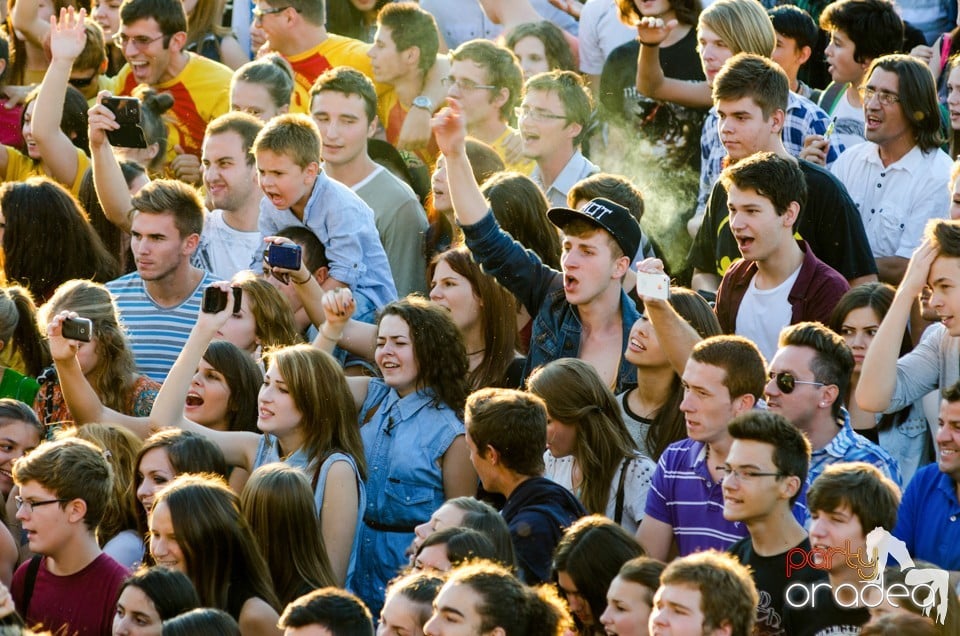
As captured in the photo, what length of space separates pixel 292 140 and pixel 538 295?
143 centimetres

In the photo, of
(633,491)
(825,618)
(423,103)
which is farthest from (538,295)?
(423,103)

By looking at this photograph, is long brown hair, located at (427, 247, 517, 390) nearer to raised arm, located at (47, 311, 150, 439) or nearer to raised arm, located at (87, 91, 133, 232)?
raised arm, located at (47, 311, 150, 439)

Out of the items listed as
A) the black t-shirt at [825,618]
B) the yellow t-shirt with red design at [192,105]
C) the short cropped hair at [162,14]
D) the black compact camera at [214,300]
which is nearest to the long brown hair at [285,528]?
Result: the black compact camera at [214,300]

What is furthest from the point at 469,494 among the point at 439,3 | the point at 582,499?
the point at 439,3

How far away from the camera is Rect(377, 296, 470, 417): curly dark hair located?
22.5 feet

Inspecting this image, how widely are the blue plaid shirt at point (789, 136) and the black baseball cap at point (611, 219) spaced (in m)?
1.26

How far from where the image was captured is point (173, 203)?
25.6 feet

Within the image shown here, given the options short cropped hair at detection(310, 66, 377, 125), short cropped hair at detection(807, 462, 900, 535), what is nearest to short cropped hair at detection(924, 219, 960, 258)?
short cropped hair at detection(807, 462, 900, 535)

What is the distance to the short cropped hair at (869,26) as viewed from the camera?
351 inches

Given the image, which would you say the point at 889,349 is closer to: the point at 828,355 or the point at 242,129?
the point at 828,355

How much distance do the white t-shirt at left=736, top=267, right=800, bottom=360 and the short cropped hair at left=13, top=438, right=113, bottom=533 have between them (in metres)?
2.67

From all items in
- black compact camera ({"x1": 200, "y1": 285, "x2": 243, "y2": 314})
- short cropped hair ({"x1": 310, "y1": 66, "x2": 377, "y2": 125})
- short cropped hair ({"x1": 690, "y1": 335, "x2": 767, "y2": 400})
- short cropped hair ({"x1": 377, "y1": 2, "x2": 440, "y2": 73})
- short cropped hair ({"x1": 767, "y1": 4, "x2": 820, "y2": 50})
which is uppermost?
short cropped hair ({"x1": 767, "y1": 4, "x2": 820, "y2": 50})

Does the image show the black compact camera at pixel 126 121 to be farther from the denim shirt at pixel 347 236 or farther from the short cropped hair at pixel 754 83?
the short cropped hair at pixel 754 83

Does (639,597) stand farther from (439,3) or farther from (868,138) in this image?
(439,3)
